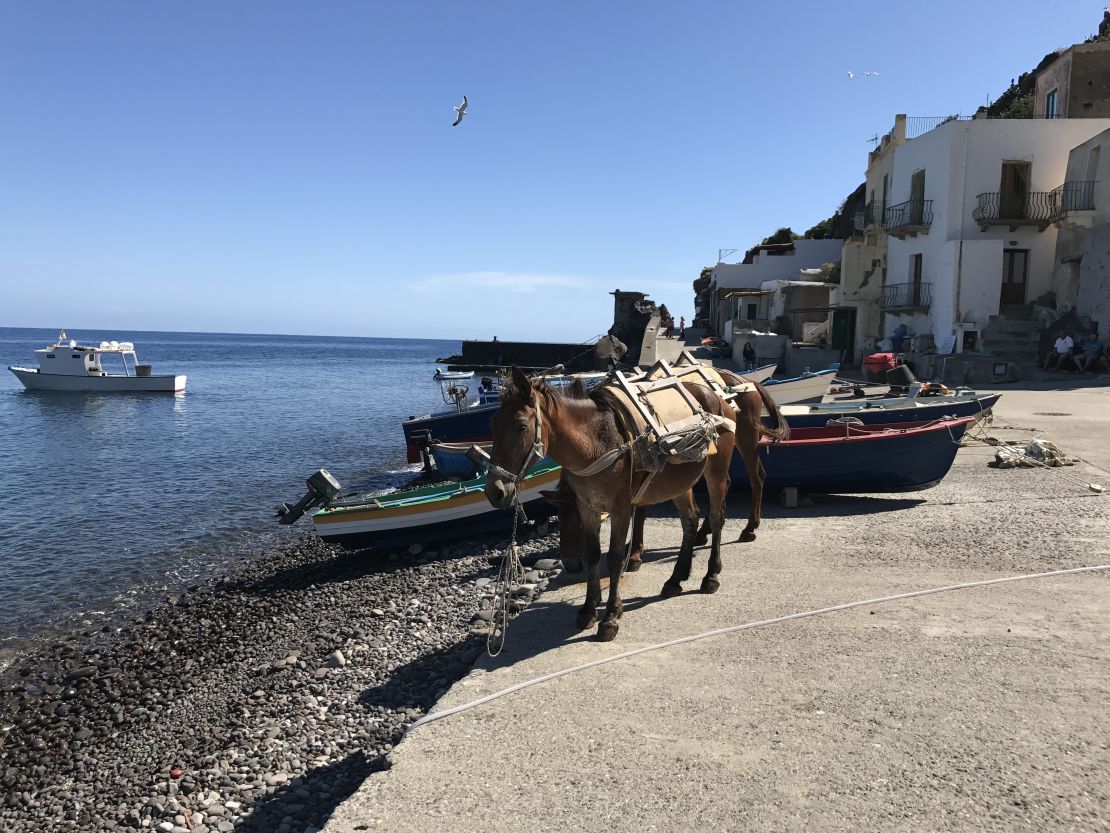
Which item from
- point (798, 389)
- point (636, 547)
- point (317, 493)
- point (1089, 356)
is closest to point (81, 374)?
point (317, 493)

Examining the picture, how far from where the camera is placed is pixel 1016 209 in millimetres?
29609

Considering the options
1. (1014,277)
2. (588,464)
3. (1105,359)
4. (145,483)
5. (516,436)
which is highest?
(1014,277)

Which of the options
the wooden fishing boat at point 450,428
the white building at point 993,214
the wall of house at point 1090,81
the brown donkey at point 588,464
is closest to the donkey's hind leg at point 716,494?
the brown donkey at point 588,464

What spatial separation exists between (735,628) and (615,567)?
3.41 ft

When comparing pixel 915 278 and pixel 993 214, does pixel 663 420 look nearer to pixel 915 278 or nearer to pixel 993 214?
pixel 993 214

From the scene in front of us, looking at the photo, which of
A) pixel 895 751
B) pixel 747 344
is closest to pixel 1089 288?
pixel 747 344

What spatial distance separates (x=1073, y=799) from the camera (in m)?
3.58

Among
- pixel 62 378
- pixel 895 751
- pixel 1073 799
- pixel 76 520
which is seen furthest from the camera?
pixel 62 378

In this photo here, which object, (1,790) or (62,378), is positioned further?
(62,378)

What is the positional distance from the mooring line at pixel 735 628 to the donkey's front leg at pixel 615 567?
337 millimetres

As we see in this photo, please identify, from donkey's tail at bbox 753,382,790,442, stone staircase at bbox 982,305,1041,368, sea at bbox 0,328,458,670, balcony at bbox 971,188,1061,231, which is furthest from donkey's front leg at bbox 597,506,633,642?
balcony at bbox 971,188,1061,231

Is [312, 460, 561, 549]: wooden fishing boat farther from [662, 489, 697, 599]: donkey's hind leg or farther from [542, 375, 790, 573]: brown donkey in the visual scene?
[662, 489, 697, 599]: donkey's hind leg

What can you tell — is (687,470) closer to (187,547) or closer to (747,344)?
(187,547)

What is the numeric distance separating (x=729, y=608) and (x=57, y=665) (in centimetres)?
831
